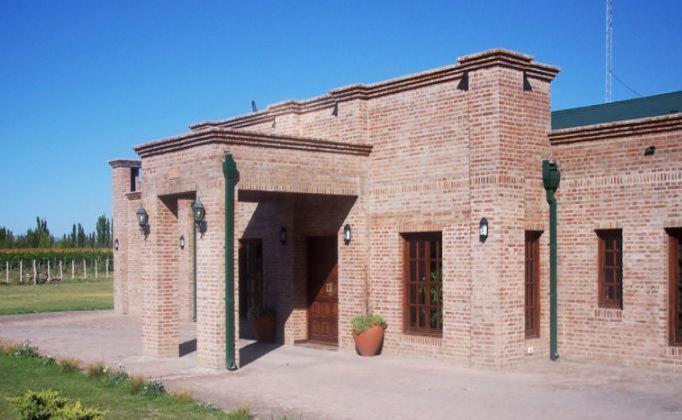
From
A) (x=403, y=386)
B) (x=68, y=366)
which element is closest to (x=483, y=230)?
(x=403, y=386)

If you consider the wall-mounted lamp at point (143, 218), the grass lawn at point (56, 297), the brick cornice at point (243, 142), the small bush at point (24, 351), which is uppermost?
the brick cornice at point (243, 142)

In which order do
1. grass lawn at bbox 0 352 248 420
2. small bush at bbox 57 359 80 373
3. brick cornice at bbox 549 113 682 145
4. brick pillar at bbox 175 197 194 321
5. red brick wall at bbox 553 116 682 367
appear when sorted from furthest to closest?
1. brick pillar at bbox 175 197 194 321
2. small bush at bbox 57 359 80 373
3. red brick wall at bbox 553 116 682 367
4. brick cornice at bbox 549 113 682 145
5. grass lawn at bbox 0 352 248 420

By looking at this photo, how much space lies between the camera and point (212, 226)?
13648 millimetres

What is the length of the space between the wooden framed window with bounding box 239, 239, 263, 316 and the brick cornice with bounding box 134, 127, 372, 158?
4088 millimetres

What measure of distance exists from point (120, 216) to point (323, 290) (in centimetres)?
1172

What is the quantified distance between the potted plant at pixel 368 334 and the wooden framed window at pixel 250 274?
4175 millimetres

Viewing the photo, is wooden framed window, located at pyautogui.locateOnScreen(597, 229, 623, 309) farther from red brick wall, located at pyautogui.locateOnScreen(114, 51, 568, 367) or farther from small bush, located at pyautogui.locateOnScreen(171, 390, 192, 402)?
small bush, located at pyautogui.locateOnScreen(171, 390, 192, 402)

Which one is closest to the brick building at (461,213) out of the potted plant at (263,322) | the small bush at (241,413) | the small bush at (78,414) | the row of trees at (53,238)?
the potted plant at (263,322)

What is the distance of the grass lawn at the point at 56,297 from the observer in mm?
27906

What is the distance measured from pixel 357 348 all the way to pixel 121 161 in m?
14.2

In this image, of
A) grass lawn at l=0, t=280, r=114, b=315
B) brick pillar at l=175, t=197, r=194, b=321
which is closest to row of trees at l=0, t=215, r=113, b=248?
grass lawn at l=0, t=280, r=114, b=315

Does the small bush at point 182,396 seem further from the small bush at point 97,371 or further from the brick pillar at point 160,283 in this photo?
the brick pillar at point 160,283

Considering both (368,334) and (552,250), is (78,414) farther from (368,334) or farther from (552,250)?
(552,250)

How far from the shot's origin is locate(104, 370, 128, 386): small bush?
12.0 metres
